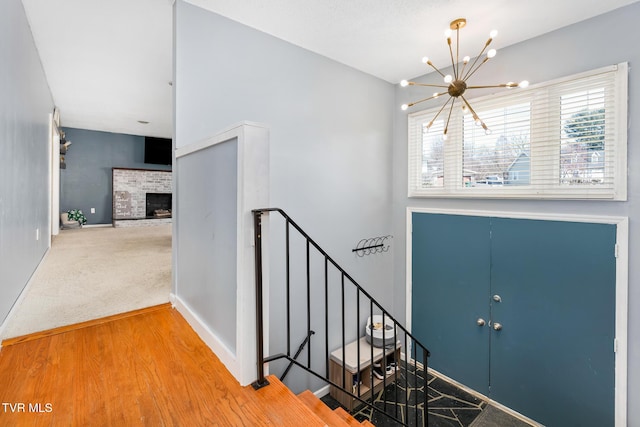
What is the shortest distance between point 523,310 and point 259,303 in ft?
8.25

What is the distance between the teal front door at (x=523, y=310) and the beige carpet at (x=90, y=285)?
2759mm

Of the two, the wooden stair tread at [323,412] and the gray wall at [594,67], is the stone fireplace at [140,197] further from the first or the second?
the gray wall at [594,67]

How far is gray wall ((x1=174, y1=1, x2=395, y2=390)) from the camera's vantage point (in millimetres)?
2166

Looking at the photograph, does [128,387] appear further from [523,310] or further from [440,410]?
[523,310]

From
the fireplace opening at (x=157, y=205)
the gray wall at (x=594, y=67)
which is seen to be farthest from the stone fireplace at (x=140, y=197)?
the gray wall at (x=594, y=67)

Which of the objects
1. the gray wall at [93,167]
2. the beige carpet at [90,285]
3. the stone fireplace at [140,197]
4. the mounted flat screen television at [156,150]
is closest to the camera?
the beige carpet at [90,285]

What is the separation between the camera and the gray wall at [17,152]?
1732 mm

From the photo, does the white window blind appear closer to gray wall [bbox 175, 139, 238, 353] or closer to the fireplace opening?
gray wall [bbox 175, 139, 238, 353]

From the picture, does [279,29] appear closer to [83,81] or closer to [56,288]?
[56,288]

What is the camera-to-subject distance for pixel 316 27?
244 centimetres

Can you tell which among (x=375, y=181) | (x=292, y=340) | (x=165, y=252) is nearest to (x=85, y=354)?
(x=292, y=340)

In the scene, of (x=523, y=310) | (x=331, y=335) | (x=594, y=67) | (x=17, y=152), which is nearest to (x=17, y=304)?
(x=17, y=152)

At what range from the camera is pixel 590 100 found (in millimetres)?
2297

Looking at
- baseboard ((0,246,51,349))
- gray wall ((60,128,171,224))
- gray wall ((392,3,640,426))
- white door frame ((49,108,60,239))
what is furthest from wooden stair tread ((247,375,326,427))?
gray wall ((60,128,171,224))
